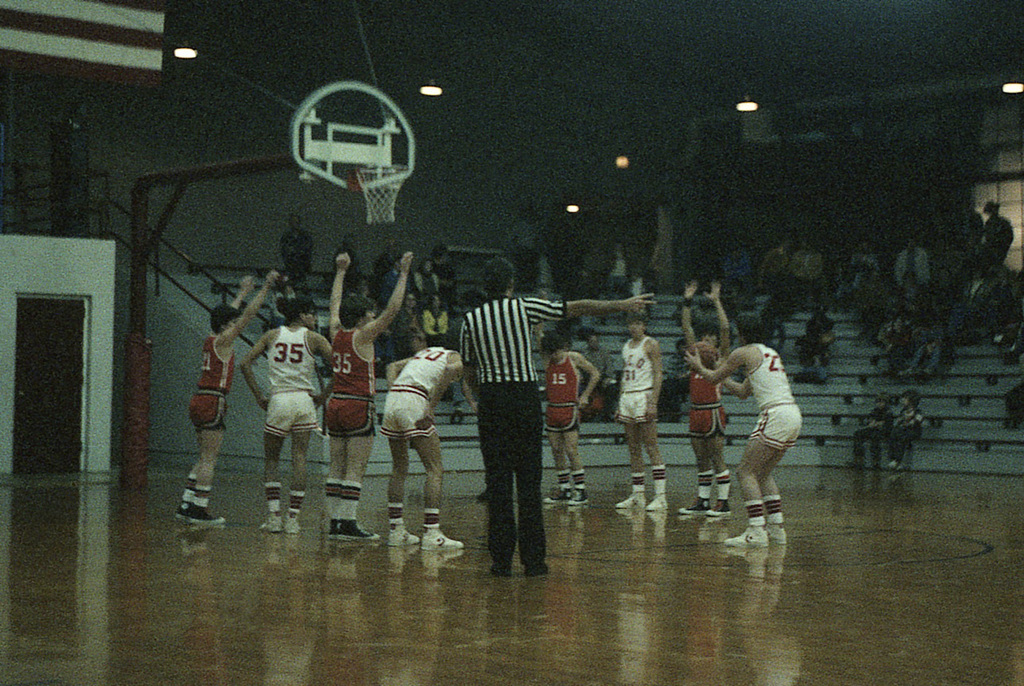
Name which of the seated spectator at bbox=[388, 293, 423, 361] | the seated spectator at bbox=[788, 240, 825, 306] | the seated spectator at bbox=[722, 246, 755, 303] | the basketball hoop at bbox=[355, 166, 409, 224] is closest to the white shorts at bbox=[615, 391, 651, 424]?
the basketball hoop at bbox=[355, 166, 409, 224]

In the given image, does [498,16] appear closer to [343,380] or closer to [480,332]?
[343,380]

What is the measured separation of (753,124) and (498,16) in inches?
314

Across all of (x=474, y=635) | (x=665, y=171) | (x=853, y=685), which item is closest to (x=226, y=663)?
(x=474, y=635)

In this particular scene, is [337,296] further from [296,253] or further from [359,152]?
[296,253]

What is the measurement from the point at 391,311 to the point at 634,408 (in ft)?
14.3

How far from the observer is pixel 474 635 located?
600cm

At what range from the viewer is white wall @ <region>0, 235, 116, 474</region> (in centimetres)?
1623

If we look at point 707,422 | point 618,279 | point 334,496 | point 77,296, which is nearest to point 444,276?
point 618,279

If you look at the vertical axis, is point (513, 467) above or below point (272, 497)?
above

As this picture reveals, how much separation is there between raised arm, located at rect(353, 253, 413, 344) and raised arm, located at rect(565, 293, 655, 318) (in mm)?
1386

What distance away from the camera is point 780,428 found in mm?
9570

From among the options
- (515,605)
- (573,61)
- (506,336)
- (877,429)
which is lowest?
(515,605)

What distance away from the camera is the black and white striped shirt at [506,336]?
7953mm

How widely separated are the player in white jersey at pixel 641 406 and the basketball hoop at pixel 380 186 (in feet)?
9.55
